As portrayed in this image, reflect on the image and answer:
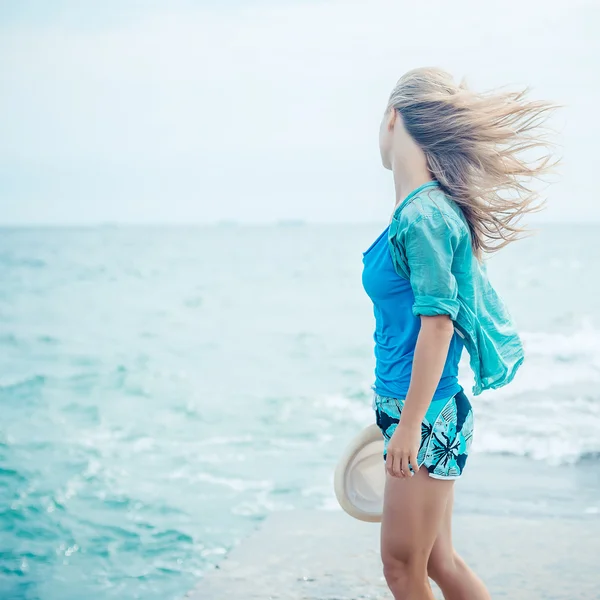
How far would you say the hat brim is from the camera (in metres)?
2.46

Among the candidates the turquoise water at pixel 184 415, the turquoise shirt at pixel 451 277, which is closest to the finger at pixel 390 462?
the turquoise shirt at pixel 451 277

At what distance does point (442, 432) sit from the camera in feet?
6.66

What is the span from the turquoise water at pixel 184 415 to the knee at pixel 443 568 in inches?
102

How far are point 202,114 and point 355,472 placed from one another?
55693mm

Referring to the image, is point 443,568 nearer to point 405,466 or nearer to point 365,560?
point 405,466

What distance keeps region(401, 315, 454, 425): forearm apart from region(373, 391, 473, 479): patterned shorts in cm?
11

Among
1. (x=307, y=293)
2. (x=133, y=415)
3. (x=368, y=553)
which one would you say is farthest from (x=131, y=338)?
(x=368, y=553)

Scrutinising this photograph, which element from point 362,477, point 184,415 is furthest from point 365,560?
point 184,415

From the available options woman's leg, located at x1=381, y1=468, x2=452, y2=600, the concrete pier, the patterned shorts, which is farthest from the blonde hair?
the concrete pier

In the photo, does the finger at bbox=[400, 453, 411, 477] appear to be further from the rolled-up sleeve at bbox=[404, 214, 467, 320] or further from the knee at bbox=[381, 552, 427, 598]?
the rolled-up sleeve at bbox=[404, 214, 467, 320]

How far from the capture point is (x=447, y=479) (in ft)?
6.68

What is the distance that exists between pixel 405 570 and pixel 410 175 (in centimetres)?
99

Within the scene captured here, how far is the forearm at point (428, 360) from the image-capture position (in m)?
1.90

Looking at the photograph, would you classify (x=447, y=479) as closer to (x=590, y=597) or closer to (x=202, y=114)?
(x=590, y=597)
